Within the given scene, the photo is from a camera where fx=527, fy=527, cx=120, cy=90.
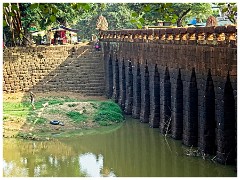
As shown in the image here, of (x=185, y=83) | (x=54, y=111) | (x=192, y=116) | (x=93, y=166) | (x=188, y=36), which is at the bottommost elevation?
(x=93, y=166)

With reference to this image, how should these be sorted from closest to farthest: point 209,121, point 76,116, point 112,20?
point 209,121
point 76,116
point 112,20

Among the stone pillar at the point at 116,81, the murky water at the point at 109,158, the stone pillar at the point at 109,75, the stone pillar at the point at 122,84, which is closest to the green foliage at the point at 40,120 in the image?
the murky water at the point at 109,158

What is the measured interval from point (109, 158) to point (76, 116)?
5842mm

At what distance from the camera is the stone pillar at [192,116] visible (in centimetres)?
1759

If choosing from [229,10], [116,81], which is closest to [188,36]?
[229,10]

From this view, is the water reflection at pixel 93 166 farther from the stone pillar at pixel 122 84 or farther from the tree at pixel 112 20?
the tree at pixel 112 20

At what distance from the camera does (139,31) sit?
24.0m

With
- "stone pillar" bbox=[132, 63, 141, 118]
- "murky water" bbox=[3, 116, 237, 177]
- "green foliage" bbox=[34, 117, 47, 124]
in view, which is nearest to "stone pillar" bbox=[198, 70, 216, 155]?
"murky water" bbox=[3, 116, 237, 177]

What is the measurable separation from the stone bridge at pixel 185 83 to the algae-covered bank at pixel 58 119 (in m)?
1.54

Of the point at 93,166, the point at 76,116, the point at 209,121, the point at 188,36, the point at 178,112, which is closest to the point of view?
the point at 209,121

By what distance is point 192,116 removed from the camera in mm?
17625

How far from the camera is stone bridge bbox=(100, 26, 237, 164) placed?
48.9ft

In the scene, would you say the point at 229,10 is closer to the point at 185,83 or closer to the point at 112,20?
the point at 185,83

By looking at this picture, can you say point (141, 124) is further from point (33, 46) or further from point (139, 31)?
point (33, 46)
